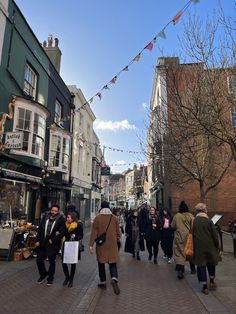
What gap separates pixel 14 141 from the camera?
10672 mm

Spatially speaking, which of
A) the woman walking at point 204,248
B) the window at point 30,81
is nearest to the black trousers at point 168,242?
the woman walking at point 204,248

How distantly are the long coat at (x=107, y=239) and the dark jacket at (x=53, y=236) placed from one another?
2.77ft

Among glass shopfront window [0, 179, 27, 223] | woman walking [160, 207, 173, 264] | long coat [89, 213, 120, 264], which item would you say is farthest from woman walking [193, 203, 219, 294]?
glass shopfront window [0, 179, 27, 223]

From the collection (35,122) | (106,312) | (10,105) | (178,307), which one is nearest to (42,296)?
(106,312)

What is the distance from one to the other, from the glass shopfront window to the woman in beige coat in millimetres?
6245

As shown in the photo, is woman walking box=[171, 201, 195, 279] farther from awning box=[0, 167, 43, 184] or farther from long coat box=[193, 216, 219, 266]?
awning box=[0, 167, 43, 184]

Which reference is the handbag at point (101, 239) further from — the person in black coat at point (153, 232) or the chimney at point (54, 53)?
the chimney at point (54, 53)

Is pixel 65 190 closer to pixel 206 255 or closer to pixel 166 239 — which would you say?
pixel 166 239

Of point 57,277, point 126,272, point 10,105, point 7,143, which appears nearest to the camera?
point 57,277

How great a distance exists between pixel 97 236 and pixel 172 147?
317 inches

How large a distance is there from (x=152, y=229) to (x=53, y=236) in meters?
3.90

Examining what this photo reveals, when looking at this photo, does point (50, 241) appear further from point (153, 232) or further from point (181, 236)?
point (153, 232)

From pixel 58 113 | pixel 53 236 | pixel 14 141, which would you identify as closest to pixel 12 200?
pixel 14 141

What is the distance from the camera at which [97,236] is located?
6.25m
